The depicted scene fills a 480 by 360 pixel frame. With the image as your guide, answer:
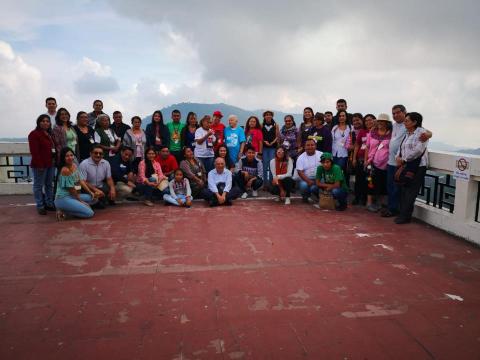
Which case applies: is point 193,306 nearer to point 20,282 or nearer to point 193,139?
point 20,282

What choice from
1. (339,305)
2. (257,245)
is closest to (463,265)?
(339,305)

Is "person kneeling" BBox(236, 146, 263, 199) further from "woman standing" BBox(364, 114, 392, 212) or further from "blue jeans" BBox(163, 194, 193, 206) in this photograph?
"woman standing" BBox(364, 114, 392, 212)

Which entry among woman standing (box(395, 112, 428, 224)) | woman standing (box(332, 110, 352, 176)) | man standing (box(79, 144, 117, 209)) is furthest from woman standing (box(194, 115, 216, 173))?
woman standing (box(395, 112, 428, 224))

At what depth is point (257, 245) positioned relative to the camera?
16.9 ft

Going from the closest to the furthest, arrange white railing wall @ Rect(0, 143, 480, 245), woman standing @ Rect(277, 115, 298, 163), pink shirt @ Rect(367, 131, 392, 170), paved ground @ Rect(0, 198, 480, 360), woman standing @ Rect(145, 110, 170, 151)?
paved ground @ Rect(0, 198, 480, 360) → white railing wall @ Rect(0, 143, 480, 245) → pink shirt @ Rect(367, 131, 392, 170) → woman standing @ Rect(145, 110, 170, 151) → woman standing @ Rect(277, 115, 298, 163)

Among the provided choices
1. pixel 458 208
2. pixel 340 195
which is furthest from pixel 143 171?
pixel 458 208

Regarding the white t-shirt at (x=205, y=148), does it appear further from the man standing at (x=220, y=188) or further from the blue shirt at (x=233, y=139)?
the man standing at (x=220, y=188)

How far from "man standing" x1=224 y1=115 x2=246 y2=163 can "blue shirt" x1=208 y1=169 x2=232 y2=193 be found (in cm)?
89

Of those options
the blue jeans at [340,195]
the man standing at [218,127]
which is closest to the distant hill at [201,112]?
the man standing at [218,127]

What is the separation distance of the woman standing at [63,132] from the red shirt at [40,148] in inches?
4.9

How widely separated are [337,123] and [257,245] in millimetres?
4052

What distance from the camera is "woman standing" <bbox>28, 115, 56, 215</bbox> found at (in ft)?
21.5

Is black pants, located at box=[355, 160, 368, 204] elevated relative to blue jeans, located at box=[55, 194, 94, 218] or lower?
elevated

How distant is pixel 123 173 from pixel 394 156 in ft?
17.0
